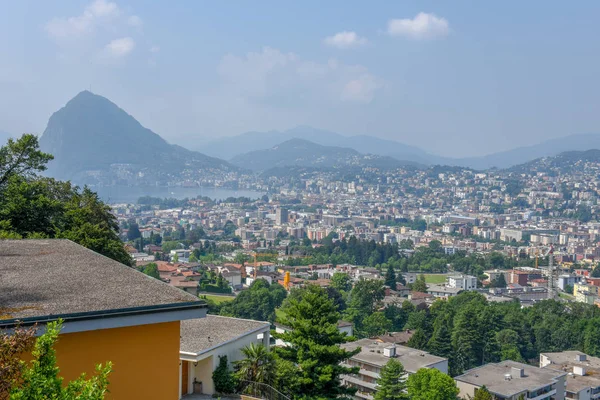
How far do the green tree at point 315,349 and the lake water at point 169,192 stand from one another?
382ft

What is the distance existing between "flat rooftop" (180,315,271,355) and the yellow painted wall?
7.34ft

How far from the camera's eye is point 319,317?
288 inches

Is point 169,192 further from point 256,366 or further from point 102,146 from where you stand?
point 256,366

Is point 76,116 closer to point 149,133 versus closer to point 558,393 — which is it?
point 149,133

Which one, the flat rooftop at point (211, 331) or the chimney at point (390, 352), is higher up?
the flat rooftop at point (211, 331)

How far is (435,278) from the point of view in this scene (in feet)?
153

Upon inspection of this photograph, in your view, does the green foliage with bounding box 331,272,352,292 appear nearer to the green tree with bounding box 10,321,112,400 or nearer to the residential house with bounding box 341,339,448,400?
the residential house with bounding box 341,339,448,400

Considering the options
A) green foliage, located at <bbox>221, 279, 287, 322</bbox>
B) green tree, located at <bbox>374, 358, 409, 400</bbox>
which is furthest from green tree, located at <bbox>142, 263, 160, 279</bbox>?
green tree, located at <bbox>374, 358, 409, 400</bbox>

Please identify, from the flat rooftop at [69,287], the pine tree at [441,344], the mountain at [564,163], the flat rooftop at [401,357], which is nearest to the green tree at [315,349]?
the flat rooftop at [69,287]

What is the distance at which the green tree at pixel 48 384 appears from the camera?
1592 millimetres

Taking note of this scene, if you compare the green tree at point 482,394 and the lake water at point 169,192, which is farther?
the lake water at point 169,192

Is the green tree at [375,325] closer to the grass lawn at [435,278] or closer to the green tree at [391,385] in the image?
the green tree at [391,385]

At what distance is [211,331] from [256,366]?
23.9 inches

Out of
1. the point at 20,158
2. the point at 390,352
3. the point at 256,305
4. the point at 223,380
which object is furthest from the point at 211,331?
the point at 256,305
